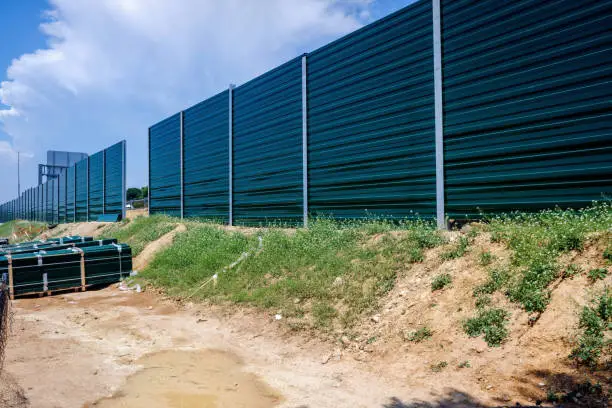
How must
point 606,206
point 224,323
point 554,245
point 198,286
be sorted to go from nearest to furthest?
point 554,245, point 606,206, point 224,323, point 198,286

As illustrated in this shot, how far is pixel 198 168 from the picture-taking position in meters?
14.6

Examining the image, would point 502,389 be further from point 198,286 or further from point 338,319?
point 198,286

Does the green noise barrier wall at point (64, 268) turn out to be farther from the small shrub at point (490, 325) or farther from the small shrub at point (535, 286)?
the small shrub at point (535, 286)

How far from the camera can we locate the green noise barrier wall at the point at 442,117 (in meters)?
5.67

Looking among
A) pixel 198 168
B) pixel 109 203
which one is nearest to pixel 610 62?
pixel 198 168

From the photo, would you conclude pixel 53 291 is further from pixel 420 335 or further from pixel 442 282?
pixel 442 282

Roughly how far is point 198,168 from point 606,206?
39.8 feet

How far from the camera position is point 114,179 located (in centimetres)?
2242

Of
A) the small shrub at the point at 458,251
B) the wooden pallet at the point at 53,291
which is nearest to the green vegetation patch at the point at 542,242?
the small shrub at the point at 458,251

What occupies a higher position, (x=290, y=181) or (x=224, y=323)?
(x=290, y=181)

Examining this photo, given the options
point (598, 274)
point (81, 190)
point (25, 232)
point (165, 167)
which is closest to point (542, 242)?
point (598, 274)

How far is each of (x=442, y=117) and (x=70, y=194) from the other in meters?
31.1

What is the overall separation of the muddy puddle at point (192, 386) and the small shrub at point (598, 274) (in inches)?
129

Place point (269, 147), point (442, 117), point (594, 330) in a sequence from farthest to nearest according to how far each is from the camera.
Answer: point (269, 147) < point (442, 117) < point (594, 330)
